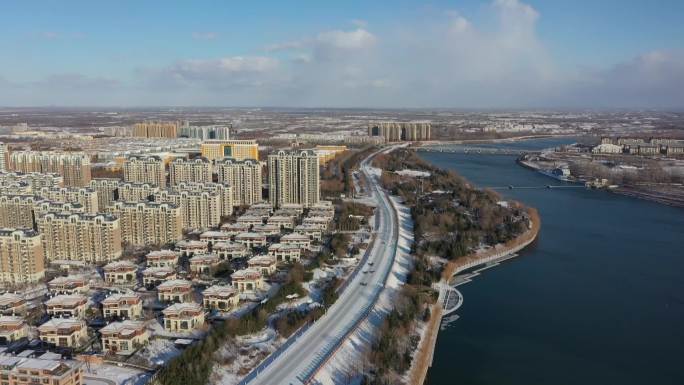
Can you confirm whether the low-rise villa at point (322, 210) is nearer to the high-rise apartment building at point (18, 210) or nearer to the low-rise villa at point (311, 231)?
the low-rise villa at point (311, 231)

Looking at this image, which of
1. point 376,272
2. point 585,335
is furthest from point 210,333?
point 585,335

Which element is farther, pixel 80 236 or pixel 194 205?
pixel 194 205

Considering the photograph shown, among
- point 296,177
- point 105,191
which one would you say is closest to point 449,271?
point 296,177

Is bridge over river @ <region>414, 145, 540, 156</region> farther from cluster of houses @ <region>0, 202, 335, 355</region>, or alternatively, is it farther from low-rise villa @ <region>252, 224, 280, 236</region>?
low-rise villa @ <region>252, 224, 280, 236</region>

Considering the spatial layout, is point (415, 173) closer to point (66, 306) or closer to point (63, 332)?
point (66, 306)

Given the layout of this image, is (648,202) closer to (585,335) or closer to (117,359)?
(585,335)

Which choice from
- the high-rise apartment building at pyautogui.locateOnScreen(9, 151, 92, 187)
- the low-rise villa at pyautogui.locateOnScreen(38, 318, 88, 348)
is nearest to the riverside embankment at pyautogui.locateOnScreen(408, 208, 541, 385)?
the low-rise villa at pyautogui.locateOnScreen(38, 318, 88, 348)

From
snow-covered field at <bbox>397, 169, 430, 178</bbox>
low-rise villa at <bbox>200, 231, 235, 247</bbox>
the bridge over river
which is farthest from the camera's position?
the bridge over river

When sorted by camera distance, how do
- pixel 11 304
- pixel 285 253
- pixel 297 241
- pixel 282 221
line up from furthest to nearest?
pixel 282 221
pixel 297 241
pixel 285 253
pixel 11 304
